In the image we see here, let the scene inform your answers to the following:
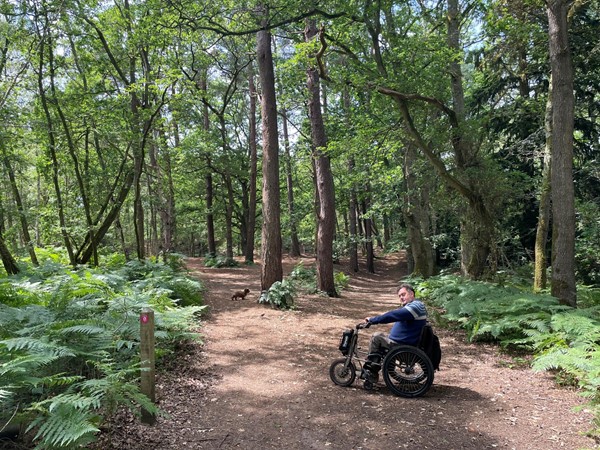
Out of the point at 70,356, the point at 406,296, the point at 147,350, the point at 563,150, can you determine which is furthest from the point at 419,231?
Result: the point at 70,356

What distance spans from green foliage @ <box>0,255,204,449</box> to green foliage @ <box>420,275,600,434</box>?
4.63 m

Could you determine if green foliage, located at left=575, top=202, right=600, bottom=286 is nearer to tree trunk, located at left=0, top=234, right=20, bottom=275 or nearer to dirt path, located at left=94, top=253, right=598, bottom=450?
dirt path, located at left=94, top=253, right=598, bottom=450

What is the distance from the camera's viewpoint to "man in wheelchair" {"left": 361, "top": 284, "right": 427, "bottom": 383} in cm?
472

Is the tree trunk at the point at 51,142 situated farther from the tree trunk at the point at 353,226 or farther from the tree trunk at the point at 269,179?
the tree trunk at the point at 353,226

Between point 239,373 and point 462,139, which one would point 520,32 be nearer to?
point 462,139

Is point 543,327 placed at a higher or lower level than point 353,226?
lower

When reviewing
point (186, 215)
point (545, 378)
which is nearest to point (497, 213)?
point (545, 378)

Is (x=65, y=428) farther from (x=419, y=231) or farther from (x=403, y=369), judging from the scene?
(x=419, y=231)

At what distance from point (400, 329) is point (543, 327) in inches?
111

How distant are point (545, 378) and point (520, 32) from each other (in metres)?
7.98

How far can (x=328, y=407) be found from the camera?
15.0 feet

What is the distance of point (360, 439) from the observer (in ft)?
12.6

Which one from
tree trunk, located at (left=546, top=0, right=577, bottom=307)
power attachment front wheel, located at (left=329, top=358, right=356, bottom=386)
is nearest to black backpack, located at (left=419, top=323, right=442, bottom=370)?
power attachment front wheel, located at (left=329, top=358, right=356, bottom=386)

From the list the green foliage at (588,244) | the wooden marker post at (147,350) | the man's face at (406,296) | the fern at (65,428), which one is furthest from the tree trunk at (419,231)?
the fern at (65,428)
